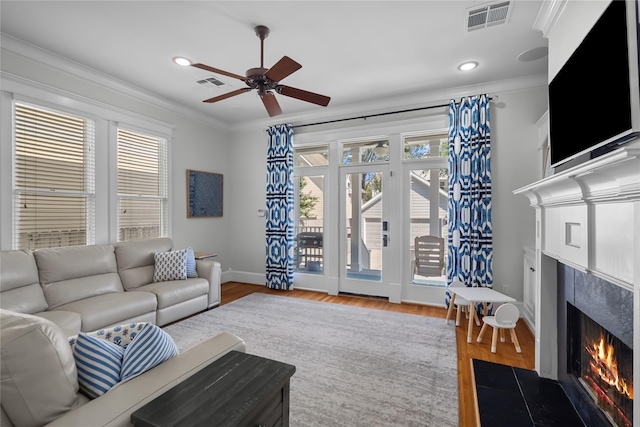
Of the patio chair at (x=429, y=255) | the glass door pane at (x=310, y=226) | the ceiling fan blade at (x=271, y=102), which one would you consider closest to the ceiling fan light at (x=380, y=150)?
the glass door pane at (x=310, y=226)

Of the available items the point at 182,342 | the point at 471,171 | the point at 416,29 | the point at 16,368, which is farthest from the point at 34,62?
the point at 471,171

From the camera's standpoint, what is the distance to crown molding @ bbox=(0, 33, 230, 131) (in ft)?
9.57

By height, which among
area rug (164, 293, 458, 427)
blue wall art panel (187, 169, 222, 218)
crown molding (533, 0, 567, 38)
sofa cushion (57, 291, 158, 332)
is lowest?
area rug (164, 293, 458, 427)

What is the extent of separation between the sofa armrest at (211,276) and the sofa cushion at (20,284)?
161 centimetres

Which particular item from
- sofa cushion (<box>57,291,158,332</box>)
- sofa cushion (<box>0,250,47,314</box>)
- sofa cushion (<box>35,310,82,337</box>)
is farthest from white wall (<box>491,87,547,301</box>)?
sofa cushion (<box>0,250,47,314</box>)

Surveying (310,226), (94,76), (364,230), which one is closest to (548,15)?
(364,230)

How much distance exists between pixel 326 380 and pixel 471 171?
2961mm

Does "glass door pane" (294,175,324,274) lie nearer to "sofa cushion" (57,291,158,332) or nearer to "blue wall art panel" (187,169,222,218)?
"blue wall art panel" (187,169,222,218)

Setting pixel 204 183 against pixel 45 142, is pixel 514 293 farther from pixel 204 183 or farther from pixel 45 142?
pixel 45 142

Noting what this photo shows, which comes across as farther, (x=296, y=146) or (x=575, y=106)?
(x=296, y=146)

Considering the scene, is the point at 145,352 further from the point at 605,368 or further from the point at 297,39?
the point at 297,39

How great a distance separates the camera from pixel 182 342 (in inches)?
118

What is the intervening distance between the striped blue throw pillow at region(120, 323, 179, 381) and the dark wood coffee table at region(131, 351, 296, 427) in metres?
0.20

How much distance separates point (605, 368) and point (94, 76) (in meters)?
5.18
